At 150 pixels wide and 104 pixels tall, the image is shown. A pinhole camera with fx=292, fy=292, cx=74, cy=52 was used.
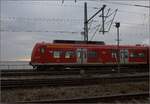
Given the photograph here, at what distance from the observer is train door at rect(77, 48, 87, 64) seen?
98.5ft

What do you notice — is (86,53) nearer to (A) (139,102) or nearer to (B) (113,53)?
(B) (113,53)

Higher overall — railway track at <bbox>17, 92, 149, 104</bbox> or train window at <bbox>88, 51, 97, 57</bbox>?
train window at <bbox>88, 51, 97, 57</bbox>

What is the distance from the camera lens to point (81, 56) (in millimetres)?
30188

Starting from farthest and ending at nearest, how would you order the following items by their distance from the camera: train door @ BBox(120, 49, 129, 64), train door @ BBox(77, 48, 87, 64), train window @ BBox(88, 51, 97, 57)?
train door @ BBox(120, 49, 129, 64) → train window @ BBox(88, 51, 97, 57) → train door @ BBox(77, 48, 87, 64)

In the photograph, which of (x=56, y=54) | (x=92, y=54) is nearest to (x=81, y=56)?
(x=92, y=54)

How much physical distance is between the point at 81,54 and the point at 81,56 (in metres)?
0.21

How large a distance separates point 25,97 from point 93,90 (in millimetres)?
3743

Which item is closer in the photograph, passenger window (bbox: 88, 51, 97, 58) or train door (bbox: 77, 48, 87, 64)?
train door (bbox: 77, 48, 87, 64)

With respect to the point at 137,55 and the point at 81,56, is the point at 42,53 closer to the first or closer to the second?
the point at 81,56

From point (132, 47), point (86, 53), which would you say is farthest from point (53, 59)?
point (132, 47)

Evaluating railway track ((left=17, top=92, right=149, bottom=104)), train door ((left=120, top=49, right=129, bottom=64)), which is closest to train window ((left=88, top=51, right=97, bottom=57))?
train door ((left=120, top=49, right=129, bottom=64))

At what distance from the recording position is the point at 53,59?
2912 centimetres

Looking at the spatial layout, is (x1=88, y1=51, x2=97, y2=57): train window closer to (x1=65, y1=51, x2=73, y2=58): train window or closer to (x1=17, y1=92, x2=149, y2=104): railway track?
(x1=65, y1=51, x2=73, y2=58): train window

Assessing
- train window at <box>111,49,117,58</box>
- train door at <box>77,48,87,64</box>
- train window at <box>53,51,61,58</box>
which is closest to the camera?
train window at <box>53,51,61,58</box>
